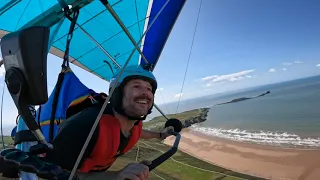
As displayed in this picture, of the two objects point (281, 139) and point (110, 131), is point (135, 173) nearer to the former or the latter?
point (110, 131)

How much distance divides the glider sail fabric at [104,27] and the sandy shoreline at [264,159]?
26.3ft

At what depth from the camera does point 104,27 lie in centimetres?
268

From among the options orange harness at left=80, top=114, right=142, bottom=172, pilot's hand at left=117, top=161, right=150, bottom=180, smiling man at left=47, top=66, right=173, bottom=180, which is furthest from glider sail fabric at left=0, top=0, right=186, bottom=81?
pilot's hand at left=117, top=161, right=150, bottom=180

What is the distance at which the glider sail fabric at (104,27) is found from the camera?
5.97 feet

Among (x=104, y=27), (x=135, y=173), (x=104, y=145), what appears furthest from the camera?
(x=104, y=27)

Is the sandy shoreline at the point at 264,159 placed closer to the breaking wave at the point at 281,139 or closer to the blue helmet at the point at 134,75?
the breaking wave at the point at 281,139

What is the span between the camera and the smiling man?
91cm

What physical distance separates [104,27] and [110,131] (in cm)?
173

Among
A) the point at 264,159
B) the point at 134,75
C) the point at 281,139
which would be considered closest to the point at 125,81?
the point at 134,75

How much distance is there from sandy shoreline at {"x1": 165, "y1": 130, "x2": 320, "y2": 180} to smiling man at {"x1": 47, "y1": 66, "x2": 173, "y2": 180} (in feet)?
29.8

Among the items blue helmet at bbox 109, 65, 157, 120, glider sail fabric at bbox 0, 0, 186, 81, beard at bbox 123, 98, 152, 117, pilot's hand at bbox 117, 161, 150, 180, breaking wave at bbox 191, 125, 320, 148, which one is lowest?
breaking wave at bbox 191, 125, 320, 148

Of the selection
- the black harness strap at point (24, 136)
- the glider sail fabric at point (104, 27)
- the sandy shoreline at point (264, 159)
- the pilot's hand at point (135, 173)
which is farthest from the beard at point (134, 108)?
the sandy shoreline at point (264, 159)

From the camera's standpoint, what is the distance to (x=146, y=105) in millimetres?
1368

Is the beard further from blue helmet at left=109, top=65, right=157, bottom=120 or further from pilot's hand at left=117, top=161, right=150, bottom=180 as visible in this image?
pilot's hand at left=117, top=161, right=150, bottom=180
